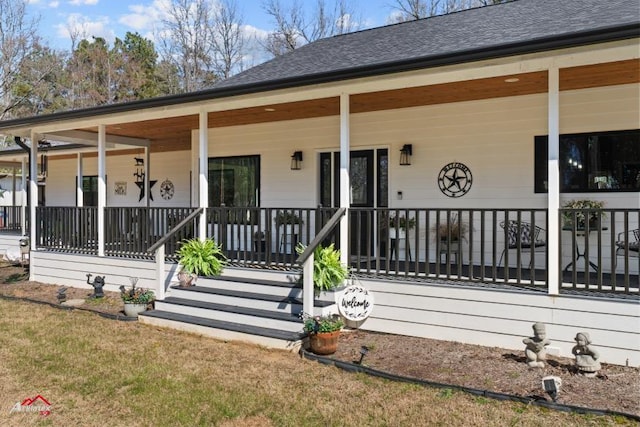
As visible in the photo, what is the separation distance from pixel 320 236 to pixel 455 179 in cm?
274

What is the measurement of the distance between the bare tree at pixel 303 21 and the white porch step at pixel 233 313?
21.2m

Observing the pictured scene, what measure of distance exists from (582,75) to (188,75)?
23.9 metres

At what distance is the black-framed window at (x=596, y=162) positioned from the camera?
6.33 meters

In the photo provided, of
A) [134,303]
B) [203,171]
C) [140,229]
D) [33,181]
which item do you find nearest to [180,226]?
[203,171]

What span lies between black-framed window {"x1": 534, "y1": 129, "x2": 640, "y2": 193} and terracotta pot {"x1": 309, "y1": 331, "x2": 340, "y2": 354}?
3.75 meters

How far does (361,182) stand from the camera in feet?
27.1

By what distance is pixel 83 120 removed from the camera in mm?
8320

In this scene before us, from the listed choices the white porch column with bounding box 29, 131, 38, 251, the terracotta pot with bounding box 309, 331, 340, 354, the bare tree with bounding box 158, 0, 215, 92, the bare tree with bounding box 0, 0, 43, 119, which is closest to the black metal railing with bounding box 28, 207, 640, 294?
the white porch column with bounding box 29, 131, 38, 251

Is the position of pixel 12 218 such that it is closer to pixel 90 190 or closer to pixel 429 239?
pixel 90 190

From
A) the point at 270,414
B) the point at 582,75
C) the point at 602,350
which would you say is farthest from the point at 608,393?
the point at 582,75

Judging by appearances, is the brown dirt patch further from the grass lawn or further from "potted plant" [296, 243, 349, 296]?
"potted plant" [296, 243, 349, 296]

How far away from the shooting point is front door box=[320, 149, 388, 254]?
805 centimetres

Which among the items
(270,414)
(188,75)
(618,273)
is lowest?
(270,414)

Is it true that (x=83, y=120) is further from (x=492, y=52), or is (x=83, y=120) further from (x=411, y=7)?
(x=411, y=7)
